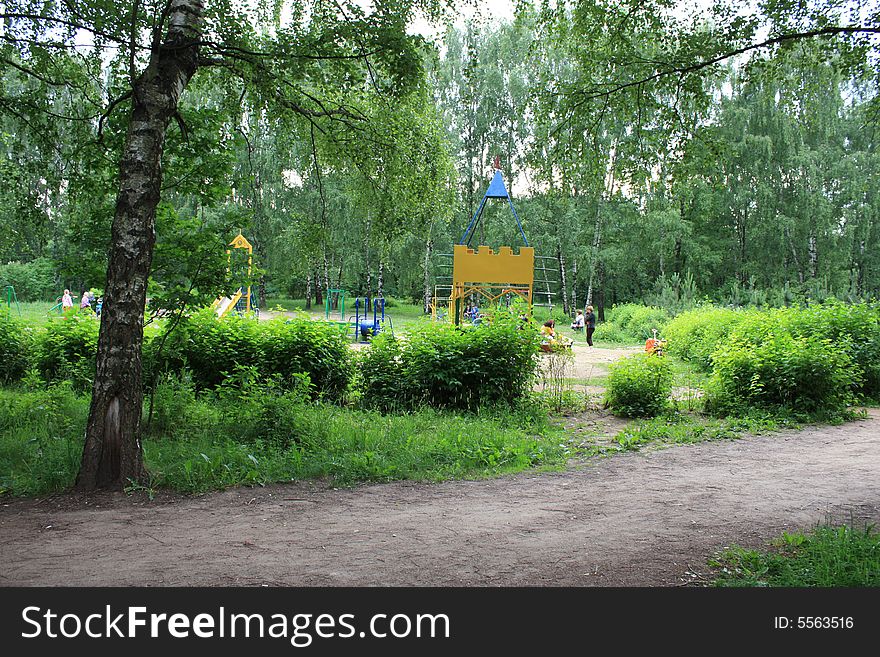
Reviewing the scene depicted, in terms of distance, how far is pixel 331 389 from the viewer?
30.8ft

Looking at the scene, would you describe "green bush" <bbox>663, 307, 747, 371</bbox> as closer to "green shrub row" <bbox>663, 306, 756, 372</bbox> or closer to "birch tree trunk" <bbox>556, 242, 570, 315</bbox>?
"green shrub row" <bbox>663, 306, 756, 372</bbox>

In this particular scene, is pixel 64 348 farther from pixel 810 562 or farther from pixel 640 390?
pixel 810 562

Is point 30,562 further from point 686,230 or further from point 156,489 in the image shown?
point 686,230

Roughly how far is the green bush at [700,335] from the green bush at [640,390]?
15.1ft

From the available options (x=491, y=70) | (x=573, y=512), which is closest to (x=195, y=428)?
(x=573, y=512)

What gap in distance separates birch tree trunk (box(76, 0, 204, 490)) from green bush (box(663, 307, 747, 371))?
11924 millimetres

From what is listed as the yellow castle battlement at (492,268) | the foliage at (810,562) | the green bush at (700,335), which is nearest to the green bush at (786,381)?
the green bush at (700,335)

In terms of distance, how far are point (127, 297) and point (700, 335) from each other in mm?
14994

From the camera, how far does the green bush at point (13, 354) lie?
10219 mm

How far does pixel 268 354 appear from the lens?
9.25 meters

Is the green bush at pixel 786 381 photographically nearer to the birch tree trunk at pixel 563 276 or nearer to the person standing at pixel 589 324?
the person standing at pixel 589 324

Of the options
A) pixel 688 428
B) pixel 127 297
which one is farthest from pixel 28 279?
pixel 688 428

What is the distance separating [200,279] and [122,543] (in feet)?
10.0

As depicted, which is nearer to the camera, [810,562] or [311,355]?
[810,562]
